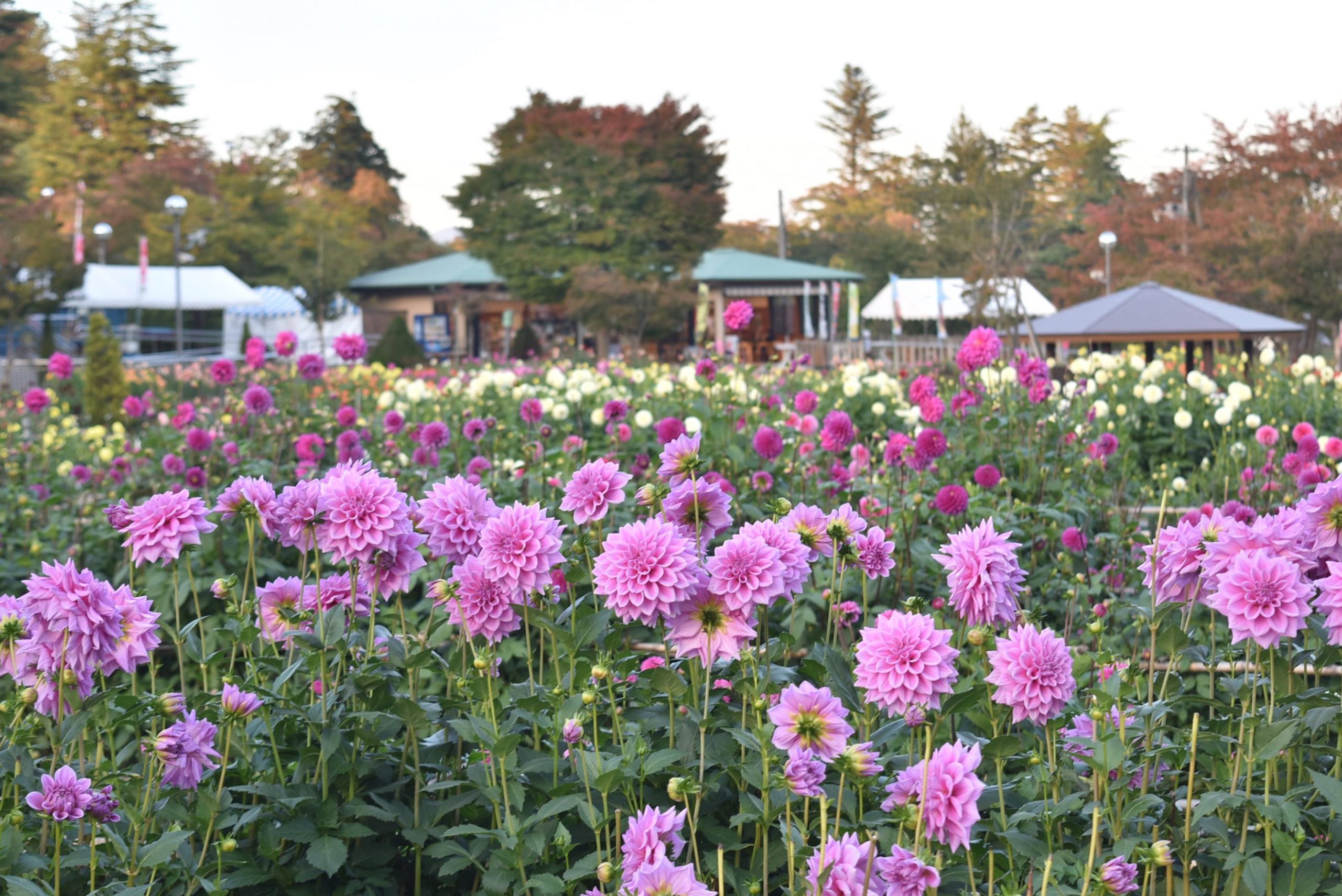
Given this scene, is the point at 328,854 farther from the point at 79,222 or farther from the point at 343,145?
the point at 343,145

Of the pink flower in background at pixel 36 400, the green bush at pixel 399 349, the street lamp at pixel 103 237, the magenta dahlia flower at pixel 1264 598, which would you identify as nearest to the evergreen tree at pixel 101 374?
the pink flower in background at pixel 36 400

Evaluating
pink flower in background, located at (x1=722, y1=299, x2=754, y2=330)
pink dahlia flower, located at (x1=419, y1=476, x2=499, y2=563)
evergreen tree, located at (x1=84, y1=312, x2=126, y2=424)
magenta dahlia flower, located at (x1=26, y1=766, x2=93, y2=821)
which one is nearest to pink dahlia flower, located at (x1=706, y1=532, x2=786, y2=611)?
pink dahlia flower, located at (x1=419, y1=476, x2=499, y2=563)

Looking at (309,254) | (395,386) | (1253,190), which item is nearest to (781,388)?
(395,386)

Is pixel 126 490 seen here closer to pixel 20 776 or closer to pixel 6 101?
pixel 20 776

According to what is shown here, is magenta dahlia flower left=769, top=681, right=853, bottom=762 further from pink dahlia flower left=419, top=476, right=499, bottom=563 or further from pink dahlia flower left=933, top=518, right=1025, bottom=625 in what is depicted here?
pink dahlia flower left=419, top=476, right=499, bottom=563

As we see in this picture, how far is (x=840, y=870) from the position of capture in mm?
1298

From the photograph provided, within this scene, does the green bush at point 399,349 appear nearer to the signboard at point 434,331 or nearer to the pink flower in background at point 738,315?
the signboard at point 434,331

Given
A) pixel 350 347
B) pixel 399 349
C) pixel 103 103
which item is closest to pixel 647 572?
pixel 350 347

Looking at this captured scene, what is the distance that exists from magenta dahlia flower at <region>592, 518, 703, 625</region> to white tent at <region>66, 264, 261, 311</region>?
27.1 m

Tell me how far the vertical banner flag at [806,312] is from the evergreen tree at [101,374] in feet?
66.2

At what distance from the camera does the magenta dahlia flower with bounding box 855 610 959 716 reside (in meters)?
1.41

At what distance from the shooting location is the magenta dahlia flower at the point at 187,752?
1688 millimetres

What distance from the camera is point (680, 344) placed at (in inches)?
1259

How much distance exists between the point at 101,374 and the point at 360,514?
38.6ft
